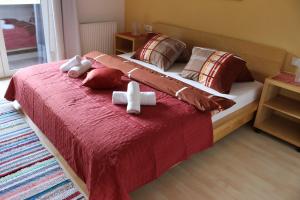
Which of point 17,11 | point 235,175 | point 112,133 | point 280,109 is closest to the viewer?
point 112,133

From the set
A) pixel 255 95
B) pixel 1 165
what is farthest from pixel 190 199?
pixel 1 165

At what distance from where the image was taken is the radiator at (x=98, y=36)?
12.9 ft

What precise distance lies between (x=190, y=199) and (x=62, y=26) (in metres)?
2.91

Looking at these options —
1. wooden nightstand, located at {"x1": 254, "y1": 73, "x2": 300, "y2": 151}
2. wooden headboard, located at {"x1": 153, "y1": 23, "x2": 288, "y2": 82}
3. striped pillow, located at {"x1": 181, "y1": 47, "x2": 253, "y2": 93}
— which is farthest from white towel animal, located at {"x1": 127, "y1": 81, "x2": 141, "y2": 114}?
wooden headboard, located at {"x1": 153, "y1": 23, "x2": 288, "y2": 82}

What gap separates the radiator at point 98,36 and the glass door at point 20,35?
23.3 inches

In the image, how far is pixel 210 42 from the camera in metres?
3.17

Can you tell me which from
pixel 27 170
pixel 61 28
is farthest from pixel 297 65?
pixel 61 28

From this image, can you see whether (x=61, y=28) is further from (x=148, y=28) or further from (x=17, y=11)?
(x=148, y=28)

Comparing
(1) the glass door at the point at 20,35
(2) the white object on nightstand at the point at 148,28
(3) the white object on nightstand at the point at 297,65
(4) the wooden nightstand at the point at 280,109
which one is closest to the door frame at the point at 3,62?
(1) the glass door at the point at 20,35

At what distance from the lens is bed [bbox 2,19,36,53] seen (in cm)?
364

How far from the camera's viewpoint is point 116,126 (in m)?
1.77

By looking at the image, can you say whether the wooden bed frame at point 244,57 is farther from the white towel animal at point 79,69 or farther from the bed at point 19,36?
the bed at point 19,36

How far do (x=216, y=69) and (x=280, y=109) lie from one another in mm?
710

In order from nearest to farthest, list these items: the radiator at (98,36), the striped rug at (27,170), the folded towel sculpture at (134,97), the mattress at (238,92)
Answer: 1. the striped rug at (27,170)
2. the folded towel sculpture at (134,97)
3. the mattress at (238,92)
4. the radiator at (98,36)
